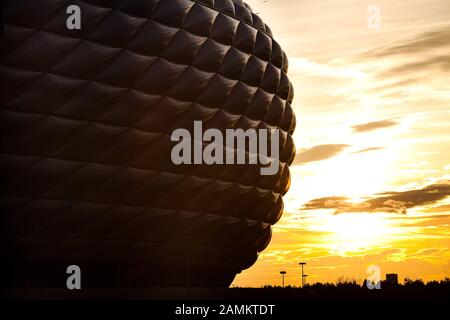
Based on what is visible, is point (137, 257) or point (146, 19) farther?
point (137, 257)

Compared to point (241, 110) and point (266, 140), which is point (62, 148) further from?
point (266, 140)

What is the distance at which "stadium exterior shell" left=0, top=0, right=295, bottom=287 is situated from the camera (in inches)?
920

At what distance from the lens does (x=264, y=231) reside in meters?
32.9

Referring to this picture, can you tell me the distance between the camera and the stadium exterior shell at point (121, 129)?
23359 millimetres

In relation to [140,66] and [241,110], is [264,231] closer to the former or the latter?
[241,110]

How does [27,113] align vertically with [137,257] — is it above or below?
above

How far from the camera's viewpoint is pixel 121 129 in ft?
81.6

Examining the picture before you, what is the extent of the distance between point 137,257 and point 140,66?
7.08 metres

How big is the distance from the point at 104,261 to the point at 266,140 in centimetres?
821

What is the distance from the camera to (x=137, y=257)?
89.7 ft

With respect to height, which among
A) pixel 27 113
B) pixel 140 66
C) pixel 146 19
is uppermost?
pixel 146 19
